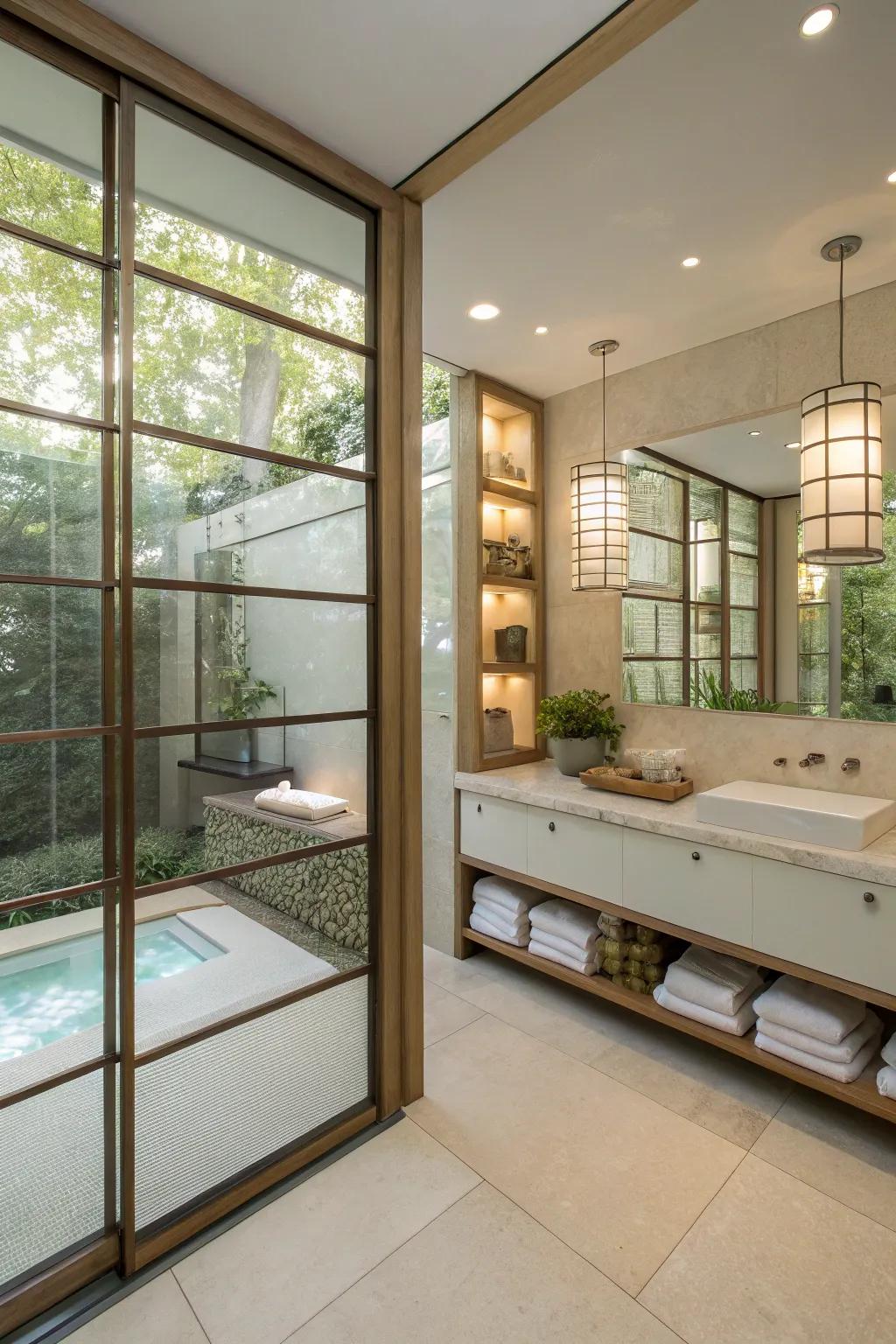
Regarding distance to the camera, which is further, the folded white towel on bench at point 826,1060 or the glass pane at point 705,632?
the glass pane at point 705,632

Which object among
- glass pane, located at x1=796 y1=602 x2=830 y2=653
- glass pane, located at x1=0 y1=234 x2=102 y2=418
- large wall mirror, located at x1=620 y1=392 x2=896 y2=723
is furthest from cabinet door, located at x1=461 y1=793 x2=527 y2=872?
glass pane, located at x1=0 y1=234 x2=102 y2=418

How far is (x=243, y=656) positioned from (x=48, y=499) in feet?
1.80

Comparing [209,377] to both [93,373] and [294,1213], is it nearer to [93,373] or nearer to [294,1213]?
[93,373]

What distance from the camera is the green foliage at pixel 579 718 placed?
296cm

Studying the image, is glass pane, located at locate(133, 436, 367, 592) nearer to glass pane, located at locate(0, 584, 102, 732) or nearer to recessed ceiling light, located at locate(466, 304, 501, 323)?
glass pane, located at locate(0, 584, 102, 732)

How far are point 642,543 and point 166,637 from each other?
206cm

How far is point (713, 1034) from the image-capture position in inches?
89.0

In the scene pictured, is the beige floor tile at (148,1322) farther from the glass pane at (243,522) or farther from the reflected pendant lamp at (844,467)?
the reflected pendant lamp at (844,467)

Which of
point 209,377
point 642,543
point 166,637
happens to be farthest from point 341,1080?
point 642,543

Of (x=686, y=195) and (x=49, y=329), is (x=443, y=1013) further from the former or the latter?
(x=686, y=195)

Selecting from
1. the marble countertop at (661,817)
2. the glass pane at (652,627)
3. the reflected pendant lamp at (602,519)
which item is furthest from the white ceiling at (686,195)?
the marble countertop at (661,817)

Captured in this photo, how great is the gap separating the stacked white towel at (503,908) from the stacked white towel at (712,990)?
633 mm

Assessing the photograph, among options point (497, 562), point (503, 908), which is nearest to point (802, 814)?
point (503, 908)

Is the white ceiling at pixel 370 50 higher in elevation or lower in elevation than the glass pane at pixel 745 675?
higher
